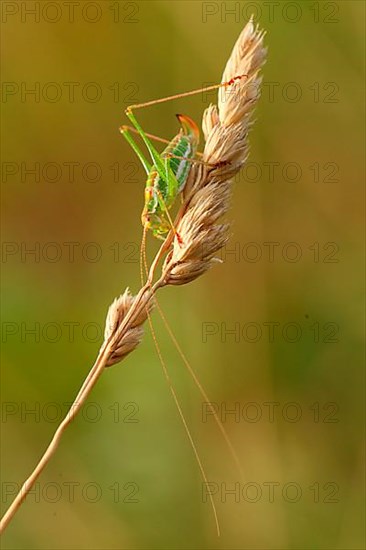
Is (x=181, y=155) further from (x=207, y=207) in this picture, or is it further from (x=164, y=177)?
(x=207, y=207)

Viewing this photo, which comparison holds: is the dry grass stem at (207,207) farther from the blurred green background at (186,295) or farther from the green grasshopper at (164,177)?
the blurred green background at (186,295)

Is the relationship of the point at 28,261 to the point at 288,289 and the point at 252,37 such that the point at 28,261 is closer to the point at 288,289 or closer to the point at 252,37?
the point at 288,289

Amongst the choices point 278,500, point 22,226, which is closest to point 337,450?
point 278,500

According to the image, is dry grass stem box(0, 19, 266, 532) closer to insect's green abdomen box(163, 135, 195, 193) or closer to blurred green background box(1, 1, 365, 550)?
insect's green abdomen box(163, 135, 195, 193)

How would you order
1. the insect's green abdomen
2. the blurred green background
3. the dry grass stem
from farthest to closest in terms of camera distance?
the blurred green background
the insect's green abdomen
the dry grass stem

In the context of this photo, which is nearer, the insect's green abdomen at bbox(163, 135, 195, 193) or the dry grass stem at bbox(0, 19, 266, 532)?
the dry grass stem at bbox(0, 19, 266, 532)

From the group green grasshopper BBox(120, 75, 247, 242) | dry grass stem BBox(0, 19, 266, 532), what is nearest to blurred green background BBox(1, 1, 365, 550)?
green grasshopper BBox(120, 75, 247, 242)

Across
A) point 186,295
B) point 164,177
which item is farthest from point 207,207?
point 186,295

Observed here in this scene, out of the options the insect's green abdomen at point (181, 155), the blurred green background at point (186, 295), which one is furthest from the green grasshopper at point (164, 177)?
the blurred green background at point (186, 295)
